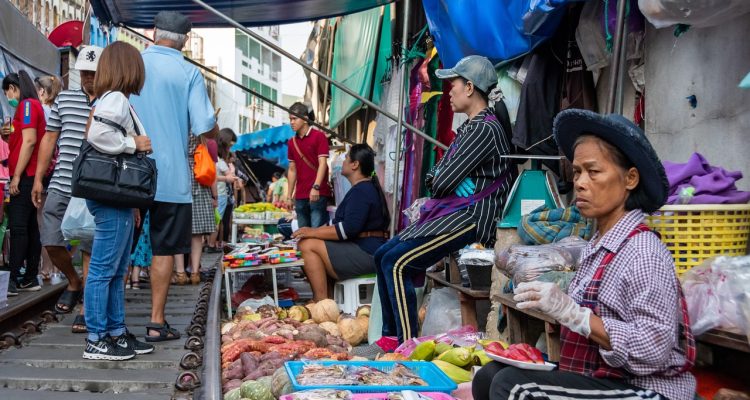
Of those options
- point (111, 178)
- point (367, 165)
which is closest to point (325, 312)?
point (367, 165)

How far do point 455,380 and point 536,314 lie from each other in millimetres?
657

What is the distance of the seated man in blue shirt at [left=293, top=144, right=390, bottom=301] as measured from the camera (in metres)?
7.98

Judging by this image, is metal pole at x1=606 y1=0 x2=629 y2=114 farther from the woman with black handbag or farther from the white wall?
the woman with black handbag

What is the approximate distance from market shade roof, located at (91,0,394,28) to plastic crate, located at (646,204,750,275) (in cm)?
550

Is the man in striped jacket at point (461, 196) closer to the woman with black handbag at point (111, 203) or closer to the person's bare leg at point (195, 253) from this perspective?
the woman with black handbag at point (111, 203)

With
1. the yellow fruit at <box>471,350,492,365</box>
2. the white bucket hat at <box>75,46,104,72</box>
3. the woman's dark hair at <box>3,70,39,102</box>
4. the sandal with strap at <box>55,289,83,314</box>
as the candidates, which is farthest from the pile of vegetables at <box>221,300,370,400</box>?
the woman's dark hair at <box>3,70,39,102</box>

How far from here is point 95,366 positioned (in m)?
5.44

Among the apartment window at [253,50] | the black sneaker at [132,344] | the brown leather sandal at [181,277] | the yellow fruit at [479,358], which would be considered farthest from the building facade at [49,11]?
the apartment window at [253,50]

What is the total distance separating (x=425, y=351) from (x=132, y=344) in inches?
80.7

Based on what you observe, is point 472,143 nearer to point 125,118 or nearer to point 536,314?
point 536,314

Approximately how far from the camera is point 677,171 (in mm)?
4227

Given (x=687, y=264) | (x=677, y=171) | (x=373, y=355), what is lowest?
(x=373, y=355)

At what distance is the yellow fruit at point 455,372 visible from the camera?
4.58 metres

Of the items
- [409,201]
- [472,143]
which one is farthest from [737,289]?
[409,201]
